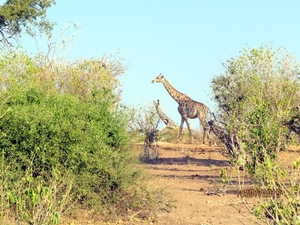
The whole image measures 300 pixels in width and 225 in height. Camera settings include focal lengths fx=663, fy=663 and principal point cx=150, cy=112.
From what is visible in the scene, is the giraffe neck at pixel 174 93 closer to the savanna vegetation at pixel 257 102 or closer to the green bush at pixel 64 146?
the savanna vegetation at pixel 257 102

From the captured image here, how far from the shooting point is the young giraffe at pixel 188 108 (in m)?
30.2

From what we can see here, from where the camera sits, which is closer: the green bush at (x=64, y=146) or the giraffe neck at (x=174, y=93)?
the green bush at (x=64, y=146)

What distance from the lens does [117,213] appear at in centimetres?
1245

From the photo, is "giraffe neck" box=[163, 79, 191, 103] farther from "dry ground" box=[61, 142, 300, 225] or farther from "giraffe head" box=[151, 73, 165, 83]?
"dry ground" box=[61, 142, 300, 225]

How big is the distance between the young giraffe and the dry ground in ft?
3.44

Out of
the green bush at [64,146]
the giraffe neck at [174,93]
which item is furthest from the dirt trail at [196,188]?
the giraffe neck at [174,93]

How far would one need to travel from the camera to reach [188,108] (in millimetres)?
30609

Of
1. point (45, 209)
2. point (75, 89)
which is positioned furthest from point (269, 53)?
point (45, 209)

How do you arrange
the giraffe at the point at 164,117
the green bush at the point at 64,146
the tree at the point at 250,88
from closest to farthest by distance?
the green bush at the point at 64,146 → the tree at the point at 250,88 → the giraffe at the point at 164,117

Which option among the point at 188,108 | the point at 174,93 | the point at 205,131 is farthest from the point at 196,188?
the point at 174,93

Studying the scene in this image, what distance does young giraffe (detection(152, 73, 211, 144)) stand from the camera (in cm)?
3023

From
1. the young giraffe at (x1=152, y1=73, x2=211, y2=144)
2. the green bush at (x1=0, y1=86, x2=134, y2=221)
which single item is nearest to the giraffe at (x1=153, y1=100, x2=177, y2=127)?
the young giraffe at (x1=152, y1=73, x2=211, y2=144)

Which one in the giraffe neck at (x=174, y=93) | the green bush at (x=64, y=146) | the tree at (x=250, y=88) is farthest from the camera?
the giraffe neck at (x=174, y=93)

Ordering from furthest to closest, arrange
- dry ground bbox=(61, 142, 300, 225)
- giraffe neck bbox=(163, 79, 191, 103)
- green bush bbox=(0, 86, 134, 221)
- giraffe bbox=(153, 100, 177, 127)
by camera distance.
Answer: giraffe neck bbox=(163, 79, 191, 103)
giraffe bbox=(153, 100, 177, 127)
dry ground bbox=(61, 142, 300, 225)
green bush bbox=(0, 86, 134, 221)
